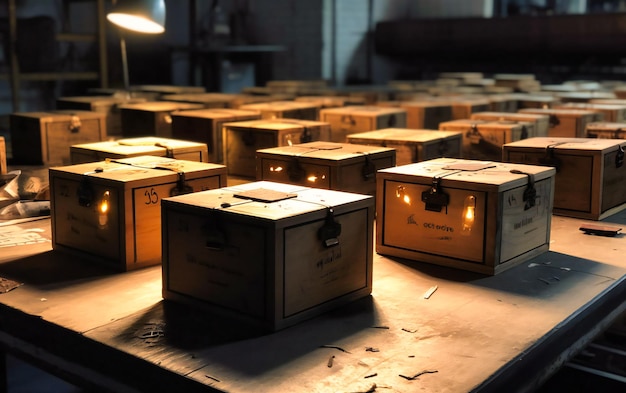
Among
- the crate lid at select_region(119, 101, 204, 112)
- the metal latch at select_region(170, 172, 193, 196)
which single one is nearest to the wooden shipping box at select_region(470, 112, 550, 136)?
the crate lid at select_region(119, 101, 204, 112)

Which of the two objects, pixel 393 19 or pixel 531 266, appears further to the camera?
pixel 393 19

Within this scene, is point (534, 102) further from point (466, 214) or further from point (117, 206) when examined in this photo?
point (117, 206)

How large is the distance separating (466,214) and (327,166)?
0.93 m

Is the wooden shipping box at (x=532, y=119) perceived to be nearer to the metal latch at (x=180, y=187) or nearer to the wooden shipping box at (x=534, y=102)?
the wooden shipping box at (x=534, y=102)

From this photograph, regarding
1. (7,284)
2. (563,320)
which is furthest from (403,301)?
(7,284)

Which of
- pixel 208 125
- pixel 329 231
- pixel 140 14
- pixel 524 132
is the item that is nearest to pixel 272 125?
pixel 208 125

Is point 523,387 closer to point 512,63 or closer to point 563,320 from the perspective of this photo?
point 563,320

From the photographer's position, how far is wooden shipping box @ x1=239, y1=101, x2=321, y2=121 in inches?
238

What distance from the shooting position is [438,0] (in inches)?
572

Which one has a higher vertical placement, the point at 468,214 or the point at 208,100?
the point at 208,100

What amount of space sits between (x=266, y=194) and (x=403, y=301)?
65 centimetres

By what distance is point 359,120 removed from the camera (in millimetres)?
5738

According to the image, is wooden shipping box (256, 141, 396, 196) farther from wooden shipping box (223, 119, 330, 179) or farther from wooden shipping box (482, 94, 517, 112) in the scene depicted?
wooden shipping box (482, 94, 517, 112)

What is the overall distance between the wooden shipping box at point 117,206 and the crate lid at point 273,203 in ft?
1.32
